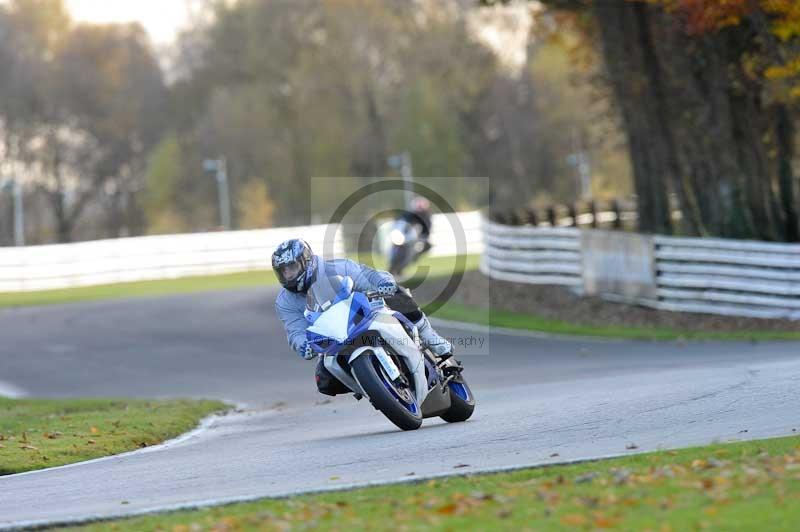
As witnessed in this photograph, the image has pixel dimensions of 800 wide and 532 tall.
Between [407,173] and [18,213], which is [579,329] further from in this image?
[407,173]

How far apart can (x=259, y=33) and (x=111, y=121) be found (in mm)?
10616

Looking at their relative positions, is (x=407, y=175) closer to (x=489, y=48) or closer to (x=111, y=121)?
(x=489, y=48)

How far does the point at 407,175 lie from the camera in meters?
79.9

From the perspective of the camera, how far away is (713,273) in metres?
24.3

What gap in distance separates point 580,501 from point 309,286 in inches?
171

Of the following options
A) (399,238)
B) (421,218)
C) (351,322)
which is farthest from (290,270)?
(421,218)

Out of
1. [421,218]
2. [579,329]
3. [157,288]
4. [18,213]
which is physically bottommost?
[579,329]

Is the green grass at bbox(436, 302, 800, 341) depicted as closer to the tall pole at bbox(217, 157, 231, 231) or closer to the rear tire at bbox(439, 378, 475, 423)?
the rear tire at bbox(439, 378, 475, 423)

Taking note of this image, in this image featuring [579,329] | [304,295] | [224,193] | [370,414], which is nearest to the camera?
[304,295]

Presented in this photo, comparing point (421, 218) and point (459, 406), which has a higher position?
point (421, 218)

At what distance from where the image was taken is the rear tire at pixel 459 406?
11805mm

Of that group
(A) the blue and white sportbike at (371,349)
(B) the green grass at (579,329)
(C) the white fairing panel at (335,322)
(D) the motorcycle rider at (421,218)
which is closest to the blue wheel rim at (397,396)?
(A) the blue and white sportbike at (371,349)

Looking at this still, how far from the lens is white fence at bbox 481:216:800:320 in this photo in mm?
22844

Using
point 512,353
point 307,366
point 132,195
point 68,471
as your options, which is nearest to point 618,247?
point 512,353
